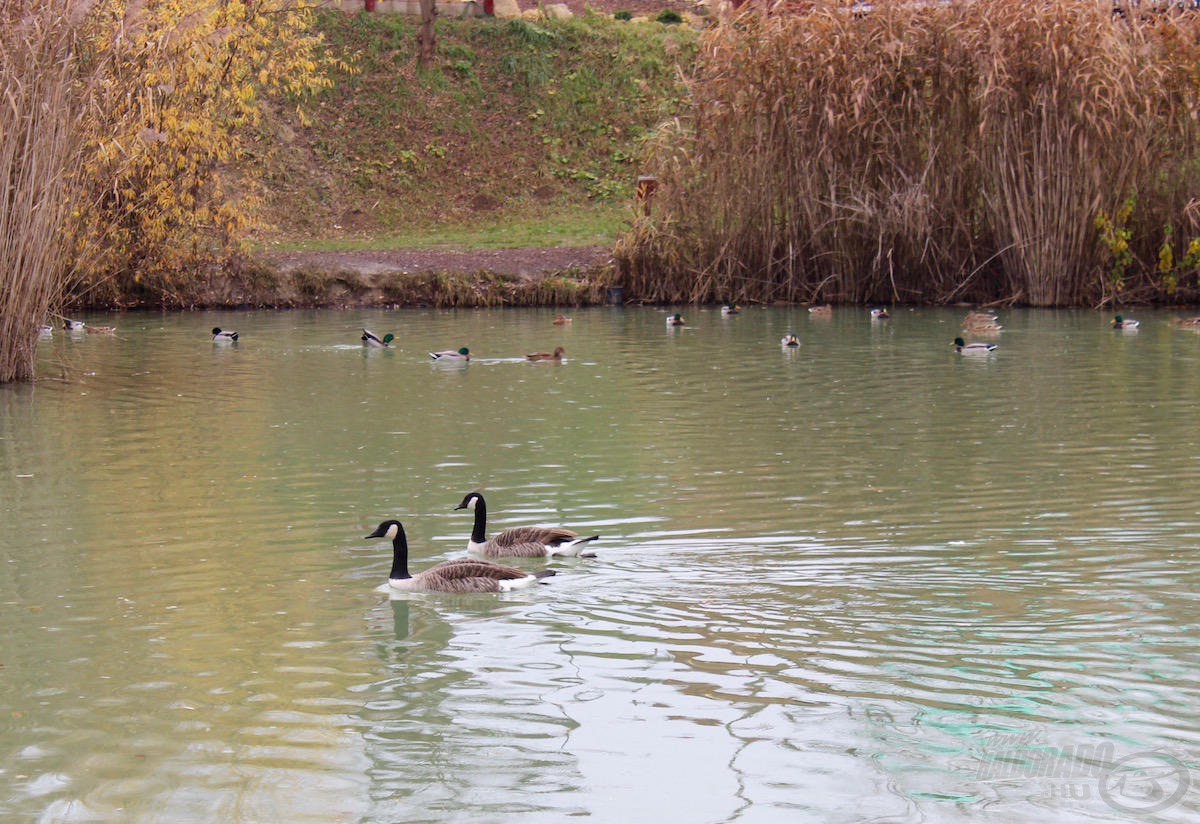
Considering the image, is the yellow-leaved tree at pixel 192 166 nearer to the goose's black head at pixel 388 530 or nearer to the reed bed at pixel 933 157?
the reed bed at pixel 933 157

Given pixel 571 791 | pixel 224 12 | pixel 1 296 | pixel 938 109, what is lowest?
pixel 571 791

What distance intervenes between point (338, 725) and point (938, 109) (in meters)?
21.9

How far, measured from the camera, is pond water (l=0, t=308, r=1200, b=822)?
5.59 meters

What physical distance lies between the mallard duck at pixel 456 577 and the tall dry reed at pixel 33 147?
29.1 feet

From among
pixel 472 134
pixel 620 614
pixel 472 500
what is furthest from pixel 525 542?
pixel 472 134

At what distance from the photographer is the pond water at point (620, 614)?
18.4 feet

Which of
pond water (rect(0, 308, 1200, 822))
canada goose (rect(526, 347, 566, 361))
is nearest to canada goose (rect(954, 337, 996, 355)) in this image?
pond water (rect(0, 308, 1200, 822))

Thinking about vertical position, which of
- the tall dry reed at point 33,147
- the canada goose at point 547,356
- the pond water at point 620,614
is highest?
the tall dry reed at point 33,147

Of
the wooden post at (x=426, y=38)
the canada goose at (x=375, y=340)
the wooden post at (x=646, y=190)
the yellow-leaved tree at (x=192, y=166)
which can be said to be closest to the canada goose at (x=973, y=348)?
the canada goose at (x=375, y=340)

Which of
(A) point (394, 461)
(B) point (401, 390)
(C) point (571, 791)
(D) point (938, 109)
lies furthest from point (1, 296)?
(D) point (938, 109)

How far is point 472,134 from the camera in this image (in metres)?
39.7

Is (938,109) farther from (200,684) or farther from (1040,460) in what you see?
(200,684)

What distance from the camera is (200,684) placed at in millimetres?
6734

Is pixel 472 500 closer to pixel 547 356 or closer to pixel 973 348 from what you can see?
pixel 547 356
